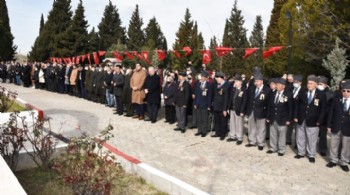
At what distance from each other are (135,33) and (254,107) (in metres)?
53.8

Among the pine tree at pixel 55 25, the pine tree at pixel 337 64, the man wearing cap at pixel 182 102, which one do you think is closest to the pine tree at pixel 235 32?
the pine tree at pixel 55 25

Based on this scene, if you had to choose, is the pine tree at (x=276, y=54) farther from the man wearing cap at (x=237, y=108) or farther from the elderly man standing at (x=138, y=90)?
the man wearing cap at (x=237, y=108)

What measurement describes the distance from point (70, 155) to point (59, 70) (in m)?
16.2

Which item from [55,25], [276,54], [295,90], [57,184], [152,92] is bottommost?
[57,184]

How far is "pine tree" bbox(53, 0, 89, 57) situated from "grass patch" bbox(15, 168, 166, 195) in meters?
40.4

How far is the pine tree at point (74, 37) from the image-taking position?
4481cm

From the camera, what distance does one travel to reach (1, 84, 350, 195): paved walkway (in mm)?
6145

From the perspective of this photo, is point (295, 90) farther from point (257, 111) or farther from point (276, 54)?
point (276, 54)

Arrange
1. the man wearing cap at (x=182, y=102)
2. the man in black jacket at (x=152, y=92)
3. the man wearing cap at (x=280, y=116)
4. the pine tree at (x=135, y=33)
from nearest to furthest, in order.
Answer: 1. the man wearing cap at (x=280, y=116)
2. the man wearing cap at (x=182, y=102)
3. the man in black jacket at (x=152, y=92)
4. the pine tree at (x=135, y=33)

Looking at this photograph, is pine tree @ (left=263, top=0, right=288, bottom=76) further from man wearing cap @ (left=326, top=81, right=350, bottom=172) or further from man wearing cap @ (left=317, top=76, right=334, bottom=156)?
man wearing cap @ (left=326, top=81, right=350, bottom=172)

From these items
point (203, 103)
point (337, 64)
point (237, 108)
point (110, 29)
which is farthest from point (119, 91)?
point (110, 29)

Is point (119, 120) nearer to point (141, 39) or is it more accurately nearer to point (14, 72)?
point (14, 72)

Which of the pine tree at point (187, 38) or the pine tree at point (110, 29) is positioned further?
the pine tree at point (110, 29)

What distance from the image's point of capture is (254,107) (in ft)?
28.4
